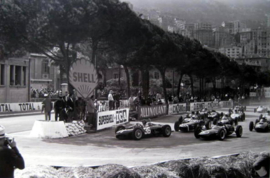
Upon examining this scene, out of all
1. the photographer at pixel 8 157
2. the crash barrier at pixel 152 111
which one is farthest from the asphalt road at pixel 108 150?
the crash barrier at pixel 152 111

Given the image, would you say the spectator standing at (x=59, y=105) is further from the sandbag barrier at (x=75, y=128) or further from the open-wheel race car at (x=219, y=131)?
the open-wheel race car at (x=219, y=131)

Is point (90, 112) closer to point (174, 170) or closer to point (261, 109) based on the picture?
point (261, 109)

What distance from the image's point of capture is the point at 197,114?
1852cm

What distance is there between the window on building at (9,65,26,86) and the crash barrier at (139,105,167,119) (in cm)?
1525

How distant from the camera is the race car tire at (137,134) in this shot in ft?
47.8

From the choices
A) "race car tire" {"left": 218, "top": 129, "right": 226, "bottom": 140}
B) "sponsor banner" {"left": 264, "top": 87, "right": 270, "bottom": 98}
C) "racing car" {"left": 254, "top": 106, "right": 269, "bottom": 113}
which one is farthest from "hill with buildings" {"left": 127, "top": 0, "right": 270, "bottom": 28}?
"race car tire" {"left": 218, "top": 129, "right": 226, "bottom": 140}

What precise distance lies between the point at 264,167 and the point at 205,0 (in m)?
5.52

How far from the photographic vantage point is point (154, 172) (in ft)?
25.6

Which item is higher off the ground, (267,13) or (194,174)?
(267,13)

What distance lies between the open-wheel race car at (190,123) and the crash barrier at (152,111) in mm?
4584

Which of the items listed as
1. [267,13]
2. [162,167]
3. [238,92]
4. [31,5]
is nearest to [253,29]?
[267,13]

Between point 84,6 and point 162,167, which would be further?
point 84,6

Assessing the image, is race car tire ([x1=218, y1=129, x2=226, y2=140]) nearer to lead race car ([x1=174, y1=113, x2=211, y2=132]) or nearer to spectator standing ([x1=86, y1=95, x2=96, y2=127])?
lead race car ([x1=174, y1=113, x2=211, y2=132])

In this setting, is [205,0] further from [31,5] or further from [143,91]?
[143,91]
